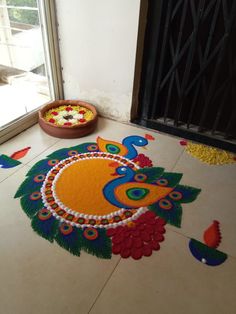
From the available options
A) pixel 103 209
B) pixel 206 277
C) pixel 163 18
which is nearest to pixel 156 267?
pixel 206 277

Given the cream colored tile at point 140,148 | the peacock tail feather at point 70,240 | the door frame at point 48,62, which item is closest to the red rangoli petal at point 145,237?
the peacock tail feather at point 70,240

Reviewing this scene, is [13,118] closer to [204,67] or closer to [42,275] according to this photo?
[42,275]

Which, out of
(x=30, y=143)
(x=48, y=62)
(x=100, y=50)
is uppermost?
(x=100, y=50)

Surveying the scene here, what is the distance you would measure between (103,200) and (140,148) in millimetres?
486

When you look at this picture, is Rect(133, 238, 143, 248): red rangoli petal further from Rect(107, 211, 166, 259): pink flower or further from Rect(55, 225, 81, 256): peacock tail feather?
Rect(55, 225, 81, 256): peacock tail feather

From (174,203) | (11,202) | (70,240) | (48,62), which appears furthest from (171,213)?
(48,62)

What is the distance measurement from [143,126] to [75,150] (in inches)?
20.8

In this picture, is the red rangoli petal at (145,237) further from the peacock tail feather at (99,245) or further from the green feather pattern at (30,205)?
the green feather pattern at (30,205)

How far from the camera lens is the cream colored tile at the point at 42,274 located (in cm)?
78

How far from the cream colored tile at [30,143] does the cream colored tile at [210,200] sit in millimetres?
798

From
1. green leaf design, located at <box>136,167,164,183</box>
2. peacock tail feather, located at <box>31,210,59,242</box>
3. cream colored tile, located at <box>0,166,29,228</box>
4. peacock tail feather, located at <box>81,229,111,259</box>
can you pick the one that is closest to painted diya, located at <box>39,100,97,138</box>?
cream colored tile, located at <box>0,166,29,228</box>

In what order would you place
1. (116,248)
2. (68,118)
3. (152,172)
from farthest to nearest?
1. (68,118)
2. (152,172)
3. (116,248)

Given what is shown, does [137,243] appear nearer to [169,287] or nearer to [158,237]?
[158,237]

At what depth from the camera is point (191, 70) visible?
141 cm
